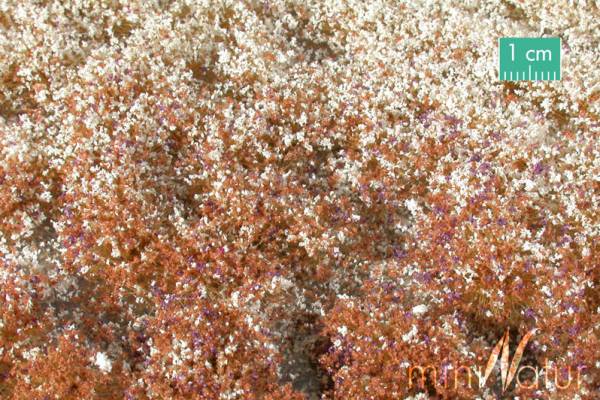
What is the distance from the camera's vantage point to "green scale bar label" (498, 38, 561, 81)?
64.6 feet

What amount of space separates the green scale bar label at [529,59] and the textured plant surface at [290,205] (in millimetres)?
353

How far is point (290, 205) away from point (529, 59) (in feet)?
30.0

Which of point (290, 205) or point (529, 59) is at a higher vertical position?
point (529, 59)

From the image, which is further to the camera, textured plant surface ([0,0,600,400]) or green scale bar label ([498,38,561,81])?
green scale bar label ([498,38,561,81])

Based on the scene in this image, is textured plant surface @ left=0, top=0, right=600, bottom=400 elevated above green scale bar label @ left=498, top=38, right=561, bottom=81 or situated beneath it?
situated beneath

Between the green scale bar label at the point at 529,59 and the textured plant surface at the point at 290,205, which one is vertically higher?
the green scale bar label at the point at 529,59

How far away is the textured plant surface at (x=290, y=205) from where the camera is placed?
15.5 meters

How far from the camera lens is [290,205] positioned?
57.2 ft

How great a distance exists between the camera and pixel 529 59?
2019cm

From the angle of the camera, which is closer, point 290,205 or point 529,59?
point 290,205

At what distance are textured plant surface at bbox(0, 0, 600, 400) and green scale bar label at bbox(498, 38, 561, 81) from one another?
0.35m

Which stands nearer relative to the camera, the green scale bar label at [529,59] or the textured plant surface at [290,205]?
the textured plant surface at [290,205]

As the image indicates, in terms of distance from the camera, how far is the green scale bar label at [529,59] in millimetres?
19703

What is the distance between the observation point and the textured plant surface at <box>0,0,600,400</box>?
1545cm
